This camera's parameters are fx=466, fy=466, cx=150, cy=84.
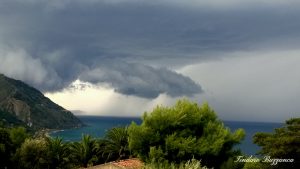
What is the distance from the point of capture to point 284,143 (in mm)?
33000

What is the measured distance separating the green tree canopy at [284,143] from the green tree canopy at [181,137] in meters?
10.1

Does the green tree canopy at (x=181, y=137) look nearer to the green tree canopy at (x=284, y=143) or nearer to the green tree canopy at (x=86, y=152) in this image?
the green tree canopy at (x=284, y=143)

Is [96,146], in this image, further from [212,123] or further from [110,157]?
[212,123]

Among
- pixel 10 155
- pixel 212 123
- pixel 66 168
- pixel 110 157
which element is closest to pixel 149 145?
pixel 212 123

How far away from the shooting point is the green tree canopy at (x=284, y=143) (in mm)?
32812

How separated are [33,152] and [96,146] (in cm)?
777

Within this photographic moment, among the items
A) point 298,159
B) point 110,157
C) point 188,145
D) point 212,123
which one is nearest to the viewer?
point 298,159

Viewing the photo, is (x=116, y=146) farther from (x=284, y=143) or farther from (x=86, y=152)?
(x=284, y=143)

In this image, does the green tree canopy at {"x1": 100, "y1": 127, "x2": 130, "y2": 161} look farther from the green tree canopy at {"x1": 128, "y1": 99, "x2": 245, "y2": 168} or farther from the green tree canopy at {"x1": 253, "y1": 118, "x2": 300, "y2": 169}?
the green tree canopy at {"x1": 253, "y1": 118, "x2": 300, "y2": 169}

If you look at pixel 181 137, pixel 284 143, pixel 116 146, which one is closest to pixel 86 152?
pixel 116 146

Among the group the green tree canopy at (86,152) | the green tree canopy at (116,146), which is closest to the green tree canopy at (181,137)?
the green tree canopy at (116,146)

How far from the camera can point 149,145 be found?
46562 mm

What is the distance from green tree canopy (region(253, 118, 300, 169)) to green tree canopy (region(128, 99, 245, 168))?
10085 millimetres

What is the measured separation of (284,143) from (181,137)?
14021 millimetres
